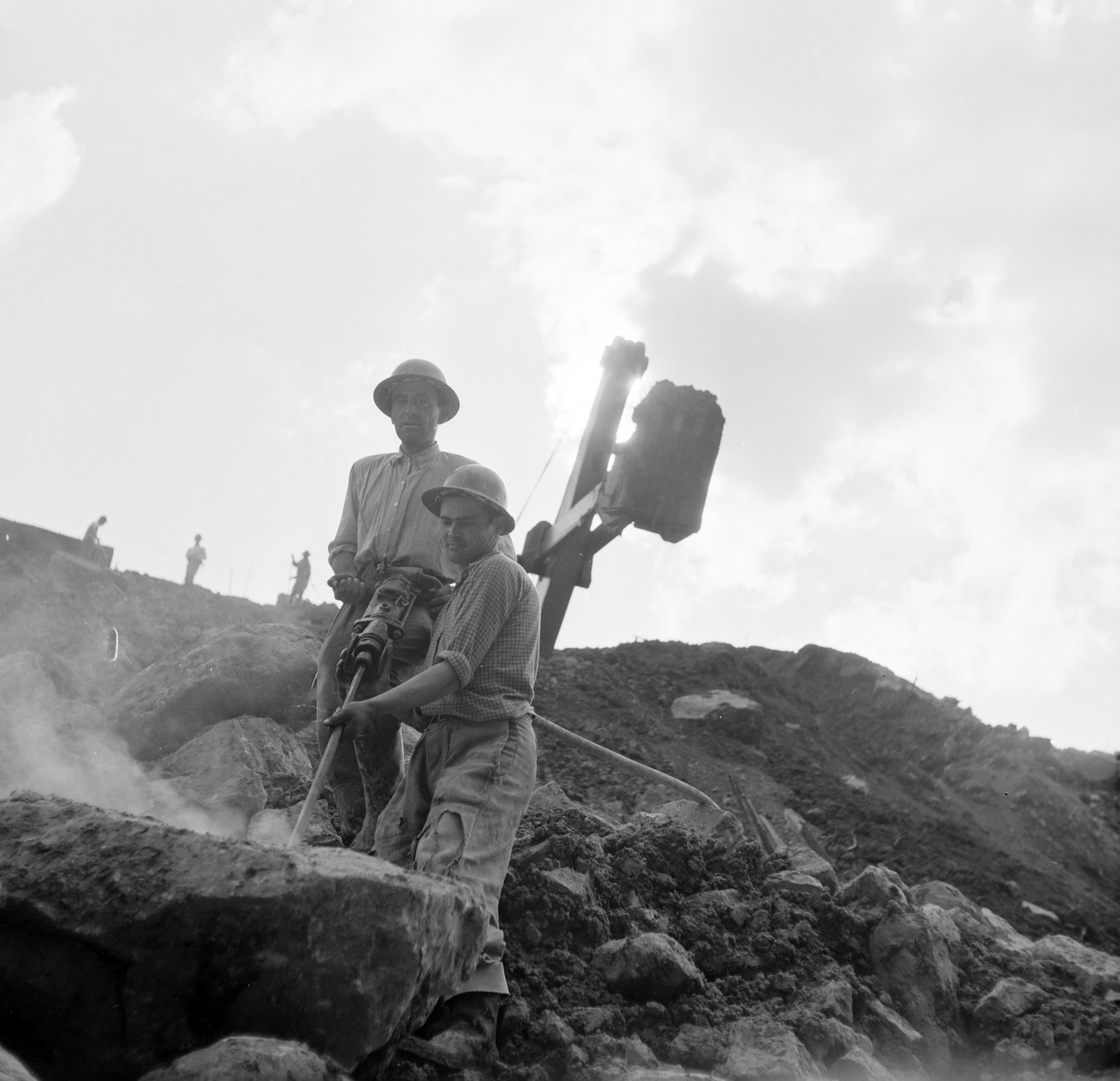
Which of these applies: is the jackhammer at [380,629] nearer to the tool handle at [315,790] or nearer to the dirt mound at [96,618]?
the tool handle at [315,790]

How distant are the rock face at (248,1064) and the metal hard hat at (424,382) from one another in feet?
9.12

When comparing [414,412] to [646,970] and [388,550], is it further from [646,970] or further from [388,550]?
[646,970]

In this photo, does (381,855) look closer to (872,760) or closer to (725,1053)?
(725,1053)

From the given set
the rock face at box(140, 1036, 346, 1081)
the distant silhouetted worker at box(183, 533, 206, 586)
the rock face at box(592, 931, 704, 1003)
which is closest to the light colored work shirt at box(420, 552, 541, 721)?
the rock face at box(592, 931, 704, 1003)

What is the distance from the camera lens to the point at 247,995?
218cm

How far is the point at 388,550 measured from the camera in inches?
161

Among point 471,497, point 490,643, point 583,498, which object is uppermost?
point 583,498

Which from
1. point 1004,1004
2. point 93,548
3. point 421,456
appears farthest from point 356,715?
point 93,548

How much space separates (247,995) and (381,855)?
3.89 feet

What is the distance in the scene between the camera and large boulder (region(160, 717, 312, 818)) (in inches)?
175

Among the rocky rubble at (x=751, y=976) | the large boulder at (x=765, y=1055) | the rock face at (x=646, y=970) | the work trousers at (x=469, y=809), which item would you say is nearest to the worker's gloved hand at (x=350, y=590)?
the work trousers at (x=469, y=809)

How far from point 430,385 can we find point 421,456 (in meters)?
0.30

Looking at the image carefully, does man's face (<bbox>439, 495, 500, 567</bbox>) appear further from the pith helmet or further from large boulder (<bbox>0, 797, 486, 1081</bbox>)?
large boulder (<bbox>0, 797, 486, 1081</bbox>)

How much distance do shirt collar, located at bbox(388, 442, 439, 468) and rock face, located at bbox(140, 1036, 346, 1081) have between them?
258cm
